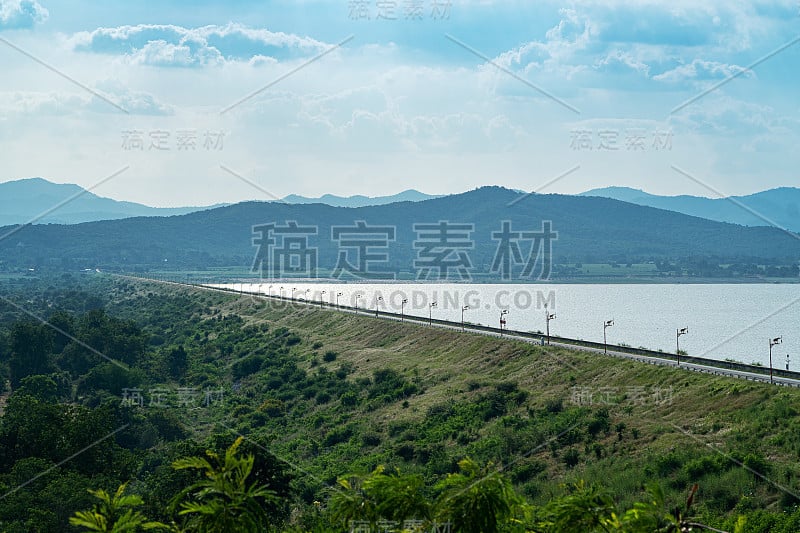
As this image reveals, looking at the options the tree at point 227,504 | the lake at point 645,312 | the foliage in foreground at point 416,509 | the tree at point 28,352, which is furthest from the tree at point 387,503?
the lake at point 645,312

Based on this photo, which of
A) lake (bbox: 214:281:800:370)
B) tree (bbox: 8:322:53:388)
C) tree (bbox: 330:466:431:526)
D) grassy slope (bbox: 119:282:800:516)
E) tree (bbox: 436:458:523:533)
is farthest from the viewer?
lake (bbox: 214:281:800:370)

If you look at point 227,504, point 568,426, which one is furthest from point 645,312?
point 227,504

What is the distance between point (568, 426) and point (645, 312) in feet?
334

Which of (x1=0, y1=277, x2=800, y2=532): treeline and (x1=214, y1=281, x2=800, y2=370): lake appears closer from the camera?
(x1=0, y1=277, x2=800, y2=532): treeline

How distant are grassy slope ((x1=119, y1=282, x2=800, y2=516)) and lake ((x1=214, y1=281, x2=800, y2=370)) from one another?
27886 millimetres

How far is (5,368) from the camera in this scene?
71.0 m

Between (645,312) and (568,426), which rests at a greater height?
(568,426)

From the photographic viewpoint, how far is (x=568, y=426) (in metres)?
40.2

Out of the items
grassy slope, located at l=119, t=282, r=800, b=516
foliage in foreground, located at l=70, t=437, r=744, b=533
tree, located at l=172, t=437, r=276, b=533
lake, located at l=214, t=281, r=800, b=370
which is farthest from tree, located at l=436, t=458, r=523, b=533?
lake, located at l=214, t=281, r=800, b=370

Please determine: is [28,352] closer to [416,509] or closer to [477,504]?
[416,509]

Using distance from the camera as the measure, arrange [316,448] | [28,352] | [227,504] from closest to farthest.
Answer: [227,504] → [316,448] → [28,352]

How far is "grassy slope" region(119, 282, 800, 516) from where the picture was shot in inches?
1208

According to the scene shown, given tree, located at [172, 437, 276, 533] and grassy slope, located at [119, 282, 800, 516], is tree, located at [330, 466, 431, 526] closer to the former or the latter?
tree, located at [172, 437, 276, 533]

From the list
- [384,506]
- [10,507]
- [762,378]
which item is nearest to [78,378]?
[10,507]
